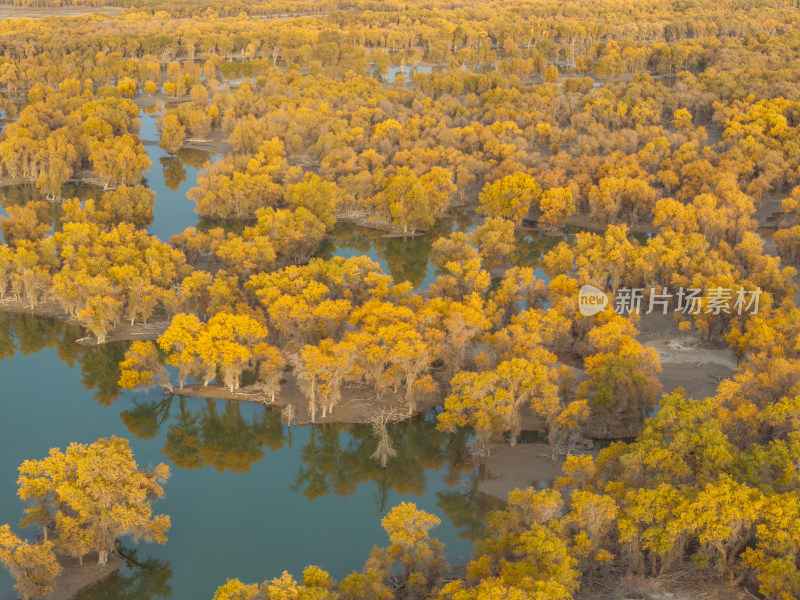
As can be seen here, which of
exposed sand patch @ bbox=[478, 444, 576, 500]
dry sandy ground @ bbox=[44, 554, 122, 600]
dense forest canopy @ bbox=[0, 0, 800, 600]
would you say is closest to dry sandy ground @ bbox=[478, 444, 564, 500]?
exposed sand patch @ bbox=[478, 444, 576, 500]

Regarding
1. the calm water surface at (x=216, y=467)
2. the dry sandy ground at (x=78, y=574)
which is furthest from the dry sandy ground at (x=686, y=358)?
the dry sandy ground at (x=78, y=574)

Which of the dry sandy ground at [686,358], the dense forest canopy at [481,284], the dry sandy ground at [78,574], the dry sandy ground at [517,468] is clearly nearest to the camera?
the dense forest canopy at [481,284]

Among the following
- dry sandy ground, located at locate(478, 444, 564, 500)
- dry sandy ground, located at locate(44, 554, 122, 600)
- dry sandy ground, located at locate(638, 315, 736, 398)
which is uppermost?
dry sandy ground, located at locate(638, 315, 736, 398)

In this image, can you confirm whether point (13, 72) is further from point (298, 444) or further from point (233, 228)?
point (298, 444)

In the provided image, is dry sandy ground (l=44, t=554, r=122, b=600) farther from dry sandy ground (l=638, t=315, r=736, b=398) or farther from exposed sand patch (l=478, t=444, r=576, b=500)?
dry sandy ground (l=638, t=315, r=736, b=398)

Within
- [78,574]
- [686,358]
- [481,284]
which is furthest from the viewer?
[481,284]

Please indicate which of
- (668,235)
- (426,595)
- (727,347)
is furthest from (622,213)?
(426,595)

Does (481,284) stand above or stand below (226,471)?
above

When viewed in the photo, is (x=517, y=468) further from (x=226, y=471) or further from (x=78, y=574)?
(x=78, y=574)

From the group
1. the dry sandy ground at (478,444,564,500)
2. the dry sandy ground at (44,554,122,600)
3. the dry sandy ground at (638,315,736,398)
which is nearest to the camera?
the dry sandy ground at (44,554,122,600)

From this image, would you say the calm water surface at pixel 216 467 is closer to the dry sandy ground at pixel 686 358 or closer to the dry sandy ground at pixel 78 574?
the dry sandy ground at pixel 78 574

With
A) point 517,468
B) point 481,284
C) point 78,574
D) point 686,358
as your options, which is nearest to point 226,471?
point 78,574
